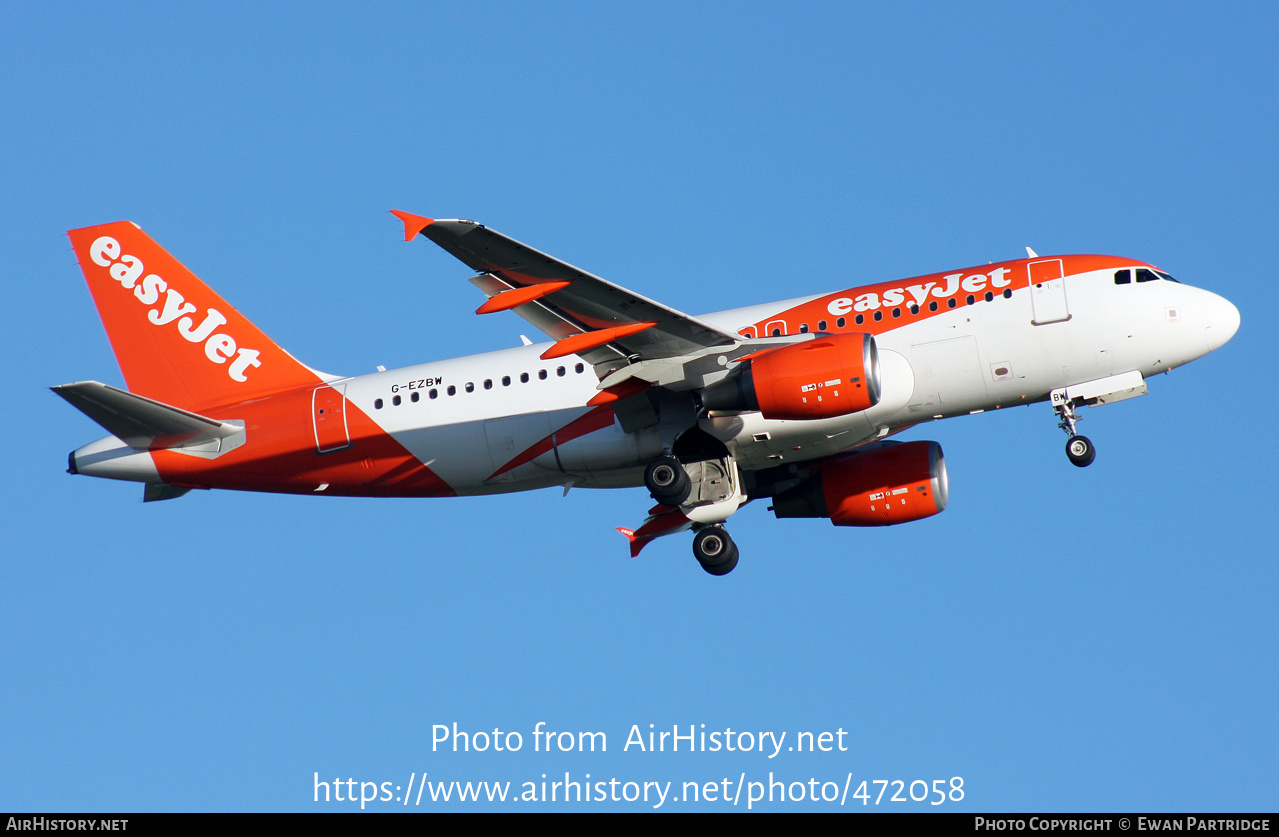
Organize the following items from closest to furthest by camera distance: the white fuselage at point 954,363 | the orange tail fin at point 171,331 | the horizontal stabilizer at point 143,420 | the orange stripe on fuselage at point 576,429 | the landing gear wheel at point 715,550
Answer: the white fuselage at point 954,363
the horizontal stabilizer at point 143,420
the orange stripe on fuselage at point 576,429
the landing gear wheel at point 715,550
the orange tail fin at point 171,331

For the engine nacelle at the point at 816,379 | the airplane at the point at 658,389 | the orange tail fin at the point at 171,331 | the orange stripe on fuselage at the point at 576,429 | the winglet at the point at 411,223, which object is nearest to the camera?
the winglet at the point at 411,223

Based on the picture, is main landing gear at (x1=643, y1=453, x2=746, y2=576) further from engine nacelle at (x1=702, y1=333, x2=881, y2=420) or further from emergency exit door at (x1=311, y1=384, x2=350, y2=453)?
emergency exit door at (x1=311, y1=384, x2=350, y2=453)

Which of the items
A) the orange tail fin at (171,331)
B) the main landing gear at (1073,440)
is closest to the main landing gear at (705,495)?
the main landing gear at (1073,440)

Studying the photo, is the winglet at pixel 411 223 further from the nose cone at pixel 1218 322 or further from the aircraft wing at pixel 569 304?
the nose cone at pixel 1218 322

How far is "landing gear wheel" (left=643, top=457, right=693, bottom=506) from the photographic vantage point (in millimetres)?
31797

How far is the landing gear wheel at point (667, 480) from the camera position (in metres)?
31.8

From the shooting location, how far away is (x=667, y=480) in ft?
104

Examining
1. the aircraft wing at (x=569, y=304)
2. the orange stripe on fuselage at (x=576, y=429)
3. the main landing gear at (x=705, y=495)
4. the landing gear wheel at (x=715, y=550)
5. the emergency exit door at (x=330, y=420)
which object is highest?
the aircraft wing at (x=569, y=304)

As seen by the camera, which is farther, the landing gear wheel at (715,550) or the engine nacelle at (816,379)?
the landing gear wheel at (715,550)

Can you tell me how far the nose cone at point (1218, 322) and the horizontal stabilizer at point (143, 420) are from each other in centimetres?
2368

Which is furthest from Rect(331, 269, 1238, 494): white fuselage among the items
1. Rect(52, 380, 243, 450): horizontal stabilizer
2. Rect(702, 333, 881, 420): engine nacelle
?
Rect(52, 380, 243, 450): horizontal stabilizer

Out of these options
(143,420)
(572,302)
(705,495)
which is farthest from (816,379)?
(143,420)

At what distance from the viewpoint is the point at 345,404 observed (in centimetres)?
3475

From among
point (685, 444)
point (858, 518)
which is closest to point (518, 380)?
point (685, 444)
